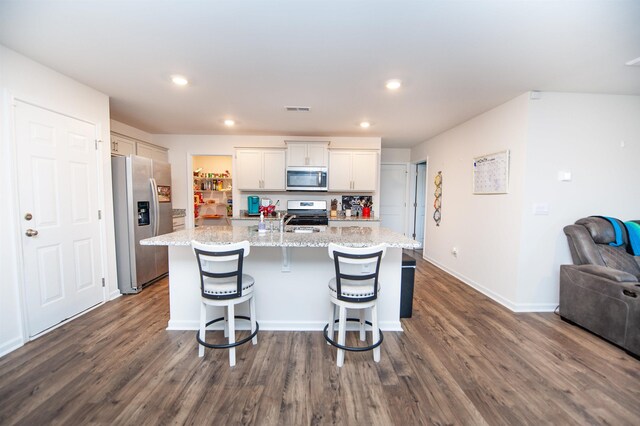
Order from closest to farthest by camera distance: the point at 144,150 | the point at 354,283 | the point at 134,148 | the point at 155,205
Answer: the point at 354,283
the point at 155,205
the point at 134,148
the point at 144,150

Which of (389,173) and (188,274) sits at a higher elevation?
(389,173)

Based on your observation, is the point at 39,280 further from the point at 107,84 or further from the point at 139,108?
the point at 139,108

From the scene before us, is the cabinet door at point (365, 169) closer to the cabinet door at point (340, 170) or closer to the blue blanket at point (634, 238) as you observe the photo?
the cabinet door at point (340, 170)

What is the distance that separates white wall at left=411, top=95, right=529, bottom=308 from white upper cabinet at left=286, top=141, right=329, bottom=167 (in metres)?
2.18

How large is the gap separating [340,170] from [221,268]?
321 centimetres

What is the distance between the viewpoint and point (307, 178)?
4641 mm

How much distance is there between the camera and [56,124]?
2.43 m

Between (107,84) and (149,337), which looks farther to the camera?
(107,84)

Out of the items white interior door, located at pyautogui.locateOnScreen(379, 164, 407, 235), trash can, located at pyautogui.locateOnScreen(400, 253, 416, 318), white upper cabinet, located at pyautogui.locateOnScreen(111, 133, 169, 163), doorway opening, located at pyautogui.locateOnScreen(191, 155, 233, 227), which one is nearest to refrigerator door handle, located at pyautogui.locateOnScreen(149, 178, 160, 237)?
white upper cabinet, located at pyautogui.locateOnScreen(111, 133, 169, 163)

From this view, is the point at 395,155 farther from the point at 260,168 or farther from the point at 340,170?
the point at 260,168

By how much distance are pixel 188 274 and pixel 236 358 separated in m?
0.90

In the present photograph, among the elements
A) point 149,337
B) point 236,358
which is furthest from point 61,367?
point 236,358

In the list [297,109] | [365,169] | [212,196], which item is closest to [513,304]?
[365,169]

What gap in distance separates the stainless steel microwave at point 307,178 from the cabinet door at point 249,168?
1.90ft
